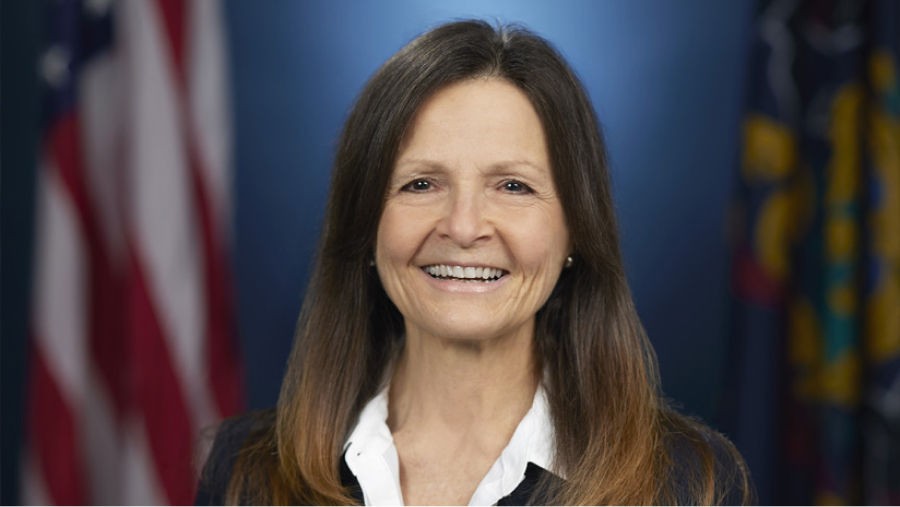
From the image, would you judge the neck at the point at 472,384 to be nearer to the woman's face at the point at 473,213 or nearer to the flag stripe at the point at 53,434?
the woman's face at the point at 473,213

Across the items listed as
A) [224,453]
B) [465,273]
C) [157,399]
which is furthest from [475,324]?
[157,399]

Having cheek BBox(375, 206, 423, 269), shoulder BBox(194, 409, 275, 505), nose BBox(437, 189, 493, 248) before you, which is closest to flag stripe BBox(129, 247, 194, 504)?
shoulder BBox(194, 409, 275, 505)

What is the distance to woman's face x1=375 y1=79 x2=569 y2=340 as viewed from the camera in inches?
52.8

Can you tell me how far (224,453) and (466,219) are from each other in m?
0.61

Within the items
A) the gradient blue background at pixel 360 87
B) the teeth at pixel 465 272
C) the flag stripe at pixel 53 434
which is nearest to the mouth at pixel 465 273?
the teeth at pixel 465 272

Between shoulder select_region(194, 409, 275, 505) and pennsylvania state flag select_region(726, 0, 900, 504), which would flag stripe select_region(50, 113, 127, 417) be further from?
pennsylvania state flag select_region(726, 0, 900, 504)

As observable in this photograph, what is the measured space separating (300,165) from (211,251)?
44 cm

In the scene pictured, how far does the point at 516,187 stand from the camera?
1.37 m

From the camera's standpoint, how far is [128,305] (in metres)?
2.45

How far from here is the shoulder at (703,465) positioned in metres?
1.43

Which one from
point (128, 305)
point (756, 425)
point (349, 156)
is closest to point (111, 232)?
point (128, 305)

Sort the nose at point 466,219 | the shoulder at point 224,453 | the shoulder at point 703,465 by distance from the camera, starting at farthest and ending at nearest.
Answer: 1. the shoulder at point 224,453
2. the shoulder at point 703,465
3. the nose at point 466,219

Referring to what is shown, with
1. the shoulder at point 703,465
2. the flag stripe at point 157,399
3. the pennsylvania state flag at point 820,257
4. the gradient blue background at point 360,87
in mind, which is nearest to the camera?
the shoulder at point 703,465

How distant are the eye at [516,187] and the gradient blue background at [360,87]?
4.39ft
